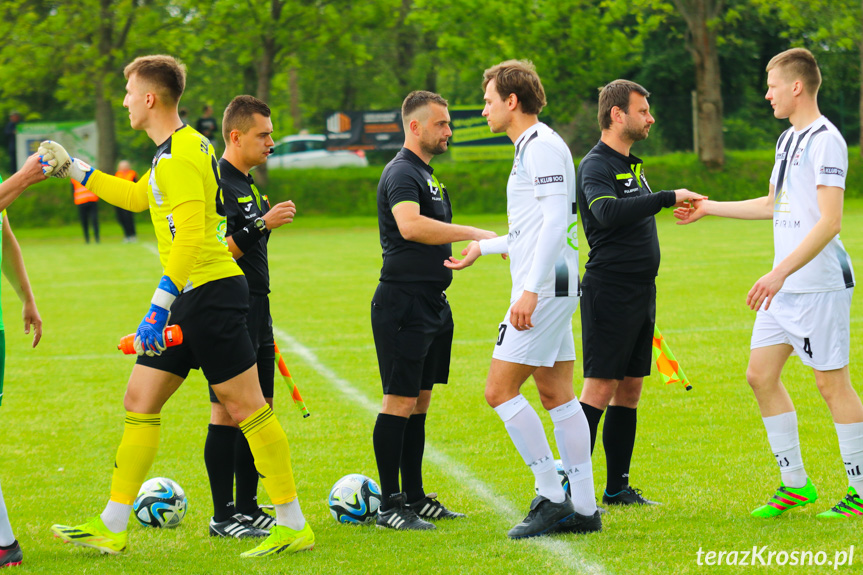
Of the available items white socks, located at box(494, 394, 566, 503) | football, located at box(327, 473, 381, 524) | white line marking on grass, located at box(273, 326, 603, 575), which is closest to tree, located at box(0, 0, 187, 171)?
white line marking on grass, located at box(273, 326, 603, 575)

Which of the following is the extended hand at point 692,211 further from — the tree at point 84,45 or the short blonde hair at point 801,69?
the tree at point 84,45

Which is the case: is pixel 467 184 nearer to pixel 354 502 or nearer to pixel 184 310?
pixel 354 502

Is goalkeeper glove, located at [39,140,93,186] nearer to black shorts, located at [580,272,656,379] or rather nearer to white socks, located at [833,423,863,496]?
→ black shorts, located at [580,272,656,379]

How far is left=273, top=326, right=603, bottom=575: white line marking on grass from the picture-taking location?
4508mm

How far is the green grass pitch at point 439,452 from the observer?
462 centimetres

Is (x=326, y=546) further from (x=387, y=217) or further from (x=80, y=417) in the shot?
(x=80, y=417)

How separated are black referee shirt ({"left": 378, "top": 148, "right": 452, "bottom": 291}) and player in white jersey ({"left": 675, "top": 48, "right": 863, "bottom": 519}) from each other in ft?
5.43

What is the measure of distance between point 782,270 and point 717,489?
1.45 m

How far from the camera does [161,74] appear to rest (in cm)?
463

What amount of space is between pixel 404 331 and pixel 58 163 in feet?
6.28

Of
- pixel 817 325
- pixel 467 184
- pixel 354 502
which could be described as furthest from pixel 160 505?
pixel 467 184

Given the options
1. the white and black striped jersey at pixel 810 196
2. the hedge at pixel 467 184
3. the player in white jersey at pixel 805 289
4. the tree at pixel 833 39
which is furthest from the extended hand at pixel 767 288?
the tree at pixel 833 39

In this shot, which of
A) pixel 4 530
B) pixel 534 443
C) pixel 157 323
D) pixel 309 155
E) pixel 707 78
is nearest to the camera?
pixel 157 323

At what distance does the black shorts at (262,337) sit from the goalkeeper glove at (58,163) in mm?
1129
